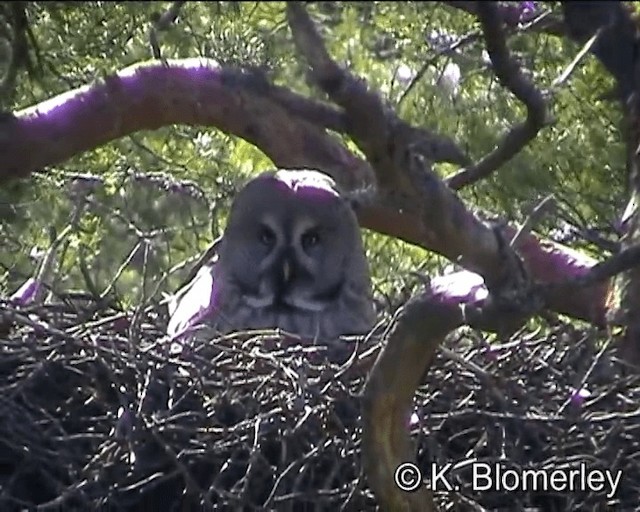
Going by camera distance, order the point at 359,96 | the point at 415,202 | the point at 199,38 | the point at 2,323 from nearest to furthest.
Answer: the point at 359,96 < the point at 415,202 < the point at 2,323 < the point at 199,38

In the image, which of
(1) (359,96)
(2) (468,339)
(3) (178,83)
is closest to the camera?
(1) (359,96)

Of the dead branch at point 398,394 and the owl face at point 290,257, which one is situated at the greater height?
the owl face at point 290,257

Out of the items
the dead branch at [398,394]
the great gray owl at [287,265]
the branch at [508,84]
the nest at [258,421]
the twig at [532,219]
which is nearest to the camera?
the branch at [508,84]

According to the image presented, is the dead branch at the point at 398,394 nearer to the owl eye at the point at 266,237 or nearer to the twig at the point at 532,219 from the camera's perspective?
the twig at the point at 532,219

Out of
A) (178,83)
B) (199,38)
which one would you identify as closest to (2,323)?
(178,83)

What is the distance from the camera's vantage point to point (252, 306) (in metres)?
4.12

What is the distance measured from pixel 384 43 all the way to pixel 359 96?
60.3 inches

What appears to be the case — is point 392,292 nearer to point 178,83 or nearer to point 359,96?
point 178,83

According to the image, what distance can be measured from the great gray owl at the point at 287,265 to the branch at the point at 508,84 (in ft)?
5.73

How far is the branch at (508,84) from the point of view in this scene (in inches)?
77.3

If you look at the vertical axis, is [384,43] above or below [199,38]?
below

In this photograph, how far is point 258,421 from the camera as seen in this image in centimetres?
279

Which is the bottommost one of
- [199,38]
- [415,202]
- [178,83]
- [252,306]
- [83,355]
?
[415,202]

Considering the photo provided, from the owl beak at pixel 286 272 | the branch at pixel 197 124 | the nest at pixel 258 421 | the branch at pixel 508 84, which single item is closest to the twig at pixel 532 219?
the branch at pixel 508 84
